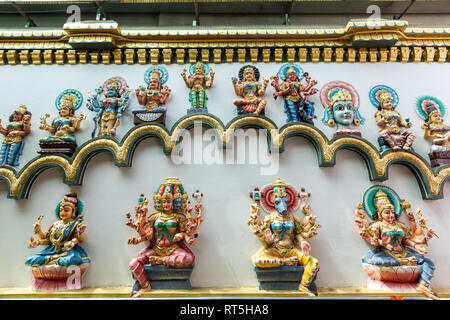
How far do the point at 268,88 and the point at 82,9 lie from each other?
171 inches

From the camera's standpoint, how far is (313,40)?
13.8 feet

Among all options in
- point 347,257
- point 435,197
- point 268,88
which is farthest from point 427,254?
point 268,88

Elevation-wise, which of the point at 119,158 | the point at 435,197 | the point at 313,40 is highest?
the point at 313,40

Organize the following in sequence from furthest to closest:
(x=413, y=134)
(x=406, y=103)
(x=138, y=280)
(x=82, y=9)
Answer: (x=82, y=9), (x=406, y=103), (x=413, y=134), (x=138, y=280)

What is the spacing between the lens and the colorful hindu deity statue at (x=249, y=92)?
3.87 m

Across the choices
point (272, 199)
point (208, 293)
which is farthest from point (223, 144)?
point (208, 293)

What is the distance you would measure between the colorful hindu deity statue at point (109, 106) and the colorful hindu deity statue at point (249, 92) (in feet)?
5.97

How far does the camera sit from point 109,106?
12.9ft

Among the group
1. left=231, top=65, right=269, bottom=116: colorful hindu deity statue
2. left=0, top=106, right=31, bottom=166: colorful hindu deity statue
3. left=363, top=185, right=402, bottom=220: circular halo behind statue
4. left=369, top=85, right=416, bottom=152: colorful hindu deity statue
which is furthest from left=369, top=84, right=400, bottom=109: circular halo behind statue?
left=0, top=106, right=31, bottom=166: colorful hindu deity statue

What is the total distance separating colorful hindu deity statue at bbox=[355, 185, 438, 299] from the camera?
3.19 meters

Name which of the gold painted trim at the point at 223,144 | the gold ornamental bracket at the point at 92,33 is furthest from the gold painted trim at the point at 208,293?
the gold ornamental bracket at the point at 92,33

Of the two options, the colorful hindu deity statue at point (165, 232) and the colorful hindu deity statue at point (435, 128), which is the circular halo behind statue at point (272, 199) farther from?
the colorful hindu deity statue at point (435, 128)

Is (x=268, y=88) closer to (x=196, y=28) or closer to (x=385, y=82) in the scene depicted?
(x=196, y=28)

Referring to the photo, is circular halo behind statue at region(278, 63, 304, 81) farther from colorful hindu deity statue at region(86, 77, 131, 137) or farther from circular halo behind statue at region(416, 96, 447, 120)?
colorful hindu deity statue at region(86, 77, 131, 137)
